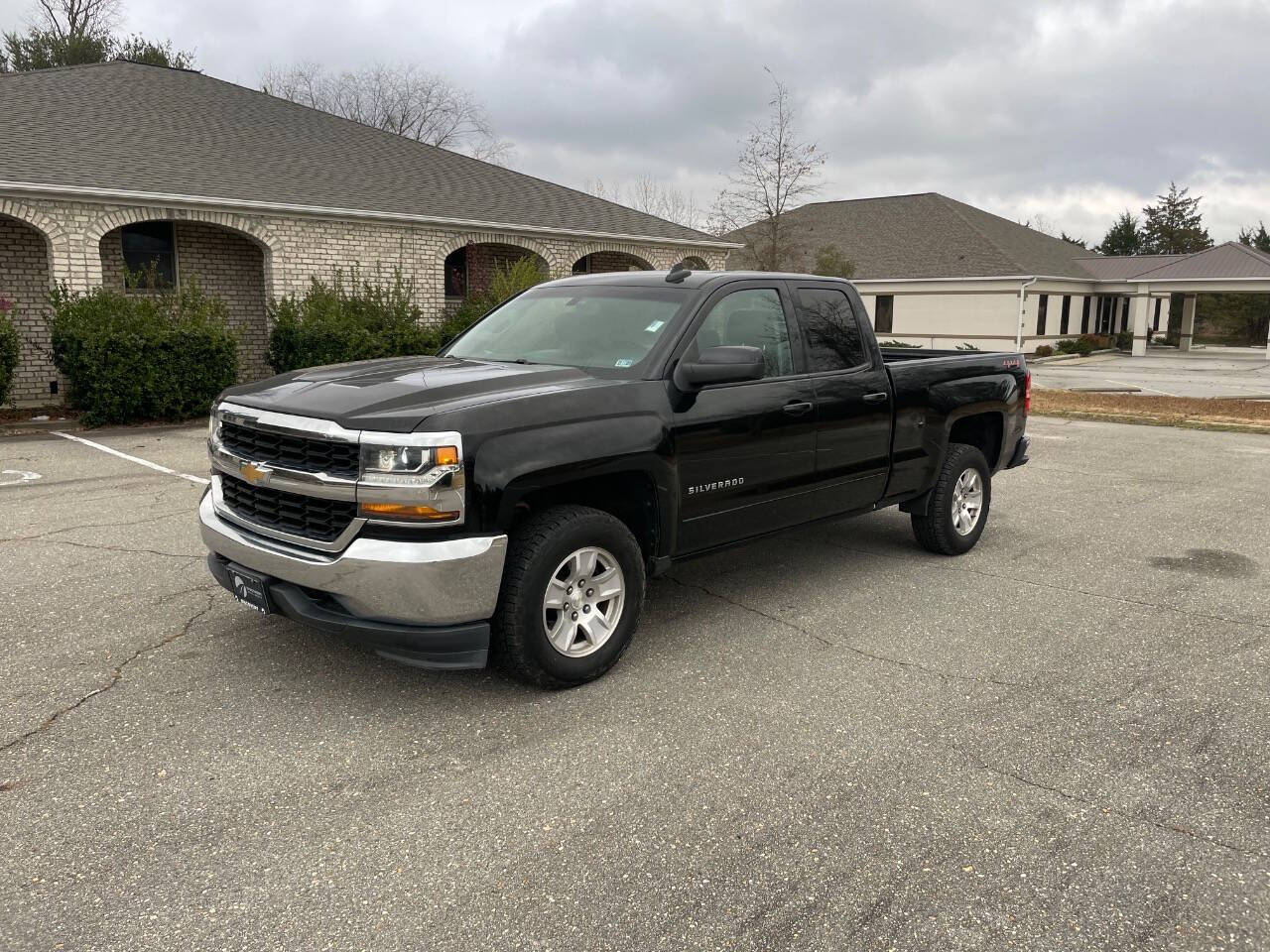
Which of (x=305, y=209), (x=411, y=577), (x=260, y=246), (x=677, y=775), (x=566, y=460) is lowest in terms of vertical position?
(x=677, y=775)

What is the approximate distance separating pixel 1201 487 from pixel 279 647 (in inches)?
356

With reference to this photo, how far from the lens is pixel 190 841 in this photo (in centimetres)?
303

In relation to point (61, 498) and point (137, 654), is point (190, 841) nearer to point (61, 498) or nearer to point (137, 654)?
point (137, 654)

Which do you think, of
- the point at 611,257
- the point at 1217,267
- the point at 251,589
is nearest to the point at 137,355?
the point at 251,589

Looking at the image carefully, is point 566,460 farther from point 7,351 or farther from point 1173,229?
point 1173,229

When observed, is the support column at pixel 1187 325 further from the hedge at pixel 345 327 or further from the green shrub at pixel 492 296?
the hedge at pixel 345 327

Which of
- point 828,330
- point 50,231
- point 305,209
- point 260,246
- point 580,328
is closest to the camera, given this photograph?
point 580,328

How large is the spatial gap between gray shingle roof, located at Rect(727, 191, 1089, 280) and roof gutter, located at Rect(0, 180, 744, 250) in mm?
16440

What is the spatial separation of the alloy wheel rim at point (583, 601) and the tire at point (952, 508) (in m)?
3.03

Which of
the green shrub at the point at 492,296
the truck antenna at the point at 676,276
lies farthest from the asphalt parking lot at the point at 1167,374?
the truck antenna at the point at 676,276

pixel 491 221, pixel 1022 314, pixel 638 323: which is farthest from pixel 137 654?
pixel 1022 314

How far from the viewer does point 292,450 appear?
3979 millimetres

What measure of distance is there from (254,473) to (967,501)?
487cm

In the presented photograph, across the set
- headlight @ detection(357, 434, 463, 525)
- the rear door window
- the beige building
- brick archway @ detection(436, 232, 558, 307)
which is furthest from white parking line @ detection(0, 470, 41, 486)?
the beige building
